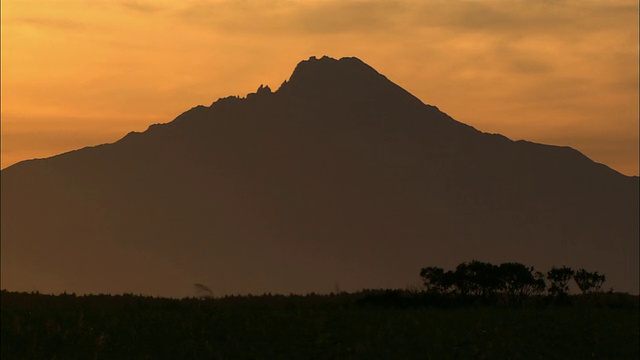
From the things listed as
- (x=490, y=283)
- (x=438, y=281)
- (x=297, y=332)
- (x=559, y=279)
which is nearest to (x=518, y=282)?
(x=490, y=283)

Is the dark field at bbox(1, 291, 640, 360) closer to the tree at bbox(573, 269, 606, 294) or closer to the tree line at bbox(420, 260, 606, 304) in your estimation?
the tree line at bbox(420, 260, 606, 304)

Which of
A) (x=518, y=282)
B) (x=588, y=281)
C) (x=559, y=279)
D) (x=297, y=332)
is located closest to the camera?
(x=297, y=332)

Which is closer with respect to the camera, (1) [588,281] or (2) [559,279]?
(2) [559,279]

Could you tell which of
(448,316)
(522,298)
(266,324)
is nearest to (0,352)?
(266,324)

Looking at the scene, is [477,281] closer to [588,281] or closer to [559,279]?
[559,279]

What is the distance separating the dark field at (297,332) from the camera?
111ft

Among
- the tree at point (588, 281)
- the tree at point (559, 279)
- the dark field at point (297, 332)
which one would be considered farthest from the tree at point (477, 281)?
the dark field at point (297, 332)

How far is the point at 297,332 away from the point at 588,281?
92.8ft

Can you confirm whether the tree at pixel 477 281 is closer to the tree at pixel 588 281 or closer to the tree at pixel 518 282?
the tree at pixel 518 282

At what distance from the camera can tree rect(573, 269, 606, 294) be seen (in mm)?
59844

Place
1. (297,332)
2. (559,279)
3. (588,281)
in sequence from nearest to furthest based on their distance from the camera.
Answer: (297,332) → (559,279) → (588,281)

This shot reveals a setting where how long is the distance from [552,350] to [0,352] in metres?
18.9

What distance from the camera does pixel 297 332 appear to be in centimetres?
3659

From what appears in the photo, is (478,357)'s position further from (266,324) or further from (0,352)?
(0,352)
